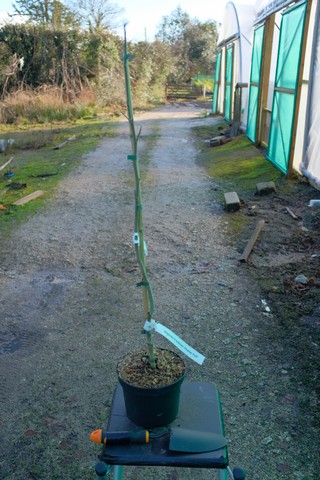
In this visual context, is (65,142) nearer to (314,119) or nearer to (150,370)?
(314,119)

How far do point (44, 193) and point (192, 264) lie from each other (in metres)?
3.94

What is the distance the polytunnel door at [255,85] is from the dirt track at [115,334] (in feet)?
15.5

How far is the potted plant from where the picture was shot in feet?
5.32

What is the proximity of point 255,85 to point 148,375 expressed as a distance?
1019cm

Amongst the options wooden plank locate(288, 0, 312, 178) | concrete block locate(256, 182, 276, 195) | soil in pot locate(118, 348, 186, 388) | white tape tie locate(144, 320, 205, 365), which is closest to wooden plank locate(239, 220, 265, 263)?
concrete block locate(256, 182, 276, 195)

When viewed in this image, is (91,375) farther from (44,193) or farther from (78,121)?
(78,121)

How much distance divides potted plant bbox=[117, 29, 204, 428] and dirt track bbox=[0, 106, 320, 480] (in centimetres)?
82

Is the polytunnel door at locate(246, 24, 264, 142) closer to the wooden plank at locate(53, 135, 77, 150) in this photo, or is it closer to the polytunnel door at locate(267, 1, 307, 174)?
→ the polytunnel door at locate(267, 1, 307, 174)

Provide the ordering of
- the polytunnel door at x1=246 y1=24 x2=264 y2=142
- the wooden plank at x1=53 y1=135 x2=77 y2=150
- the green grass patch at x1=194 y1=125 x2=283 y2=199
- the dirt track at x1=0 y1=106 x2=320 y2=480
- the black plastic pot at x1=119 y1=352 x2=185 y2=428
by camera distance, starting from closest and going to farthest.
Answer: the black plastic pot at x1=119 y1=352 x2=185 y2=428
the dirt track at x1=0 y1=106 x2=320 y2=480
the green grass patch at x1=194 y1=125 x2=283 y2=199
the polytunnel door at x1=246 y1=24 x2=264 y2=142
the wooden plank at x1=53 y1=135 x2=77 y2=150

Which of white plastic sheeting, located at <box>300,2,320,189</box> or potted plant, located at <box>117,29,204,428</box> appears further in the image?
white plastic sheeting, located at <box>300,2,320,189</box>

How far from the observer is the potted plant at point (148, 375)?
5.32ft

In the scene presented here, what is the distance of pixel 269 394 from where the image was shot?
110 inches

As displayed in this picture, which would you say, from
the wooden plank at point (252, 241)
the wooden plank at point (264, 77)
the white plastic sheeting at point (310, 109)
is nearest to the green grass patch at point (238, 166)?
the wooden plank at point (264, 77)

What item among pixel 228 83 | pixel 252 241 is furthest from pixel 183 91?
pixel 252 241
